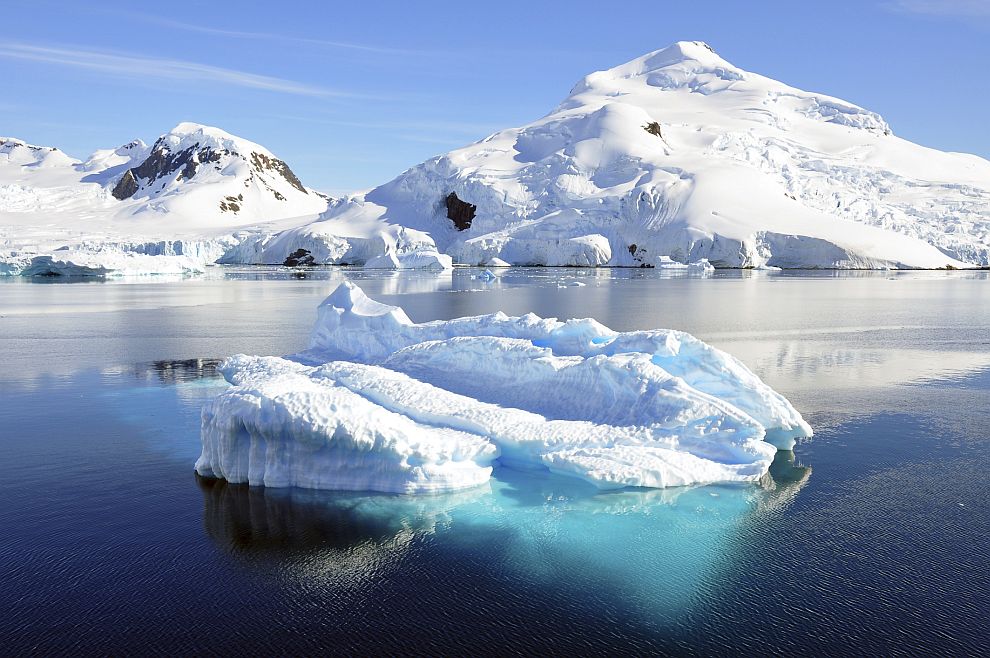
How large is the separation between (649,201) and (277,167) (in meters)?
77.3

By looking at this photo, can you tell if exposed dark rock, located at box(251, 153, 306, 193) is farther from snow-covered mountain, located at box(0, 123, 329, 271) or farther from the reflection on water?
the reflection on water

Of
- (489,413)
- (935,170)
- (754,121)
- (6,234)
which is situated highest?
(754,121)

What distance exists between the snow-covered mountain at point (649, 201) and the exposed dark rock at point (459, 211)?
20cm

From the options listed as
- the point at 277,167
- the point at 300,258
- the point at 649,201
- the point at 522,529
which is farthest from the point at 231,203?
the point at 522,529

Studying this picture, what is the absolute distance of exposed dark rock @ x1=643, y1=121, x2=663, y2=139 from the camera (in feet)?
239

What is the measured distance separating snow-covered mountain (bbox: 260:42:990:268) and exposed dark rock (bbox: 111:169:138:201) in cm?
5590

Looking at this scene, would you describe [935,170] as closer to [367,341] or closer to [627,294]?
[627,294]

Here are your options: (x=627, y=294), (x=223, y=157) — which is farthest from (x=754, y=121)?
(x=223, y=157)

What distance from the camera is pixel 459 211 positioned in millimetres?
68062

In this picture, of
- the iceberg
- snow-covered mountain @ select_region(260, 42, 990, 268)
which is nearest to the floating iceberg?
the iceberg

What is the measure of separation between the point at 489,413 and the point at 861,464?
398cm

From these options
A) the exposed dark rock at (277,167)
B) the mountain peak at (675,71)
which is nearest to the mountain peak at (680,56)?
the mountain peak at (675,71)

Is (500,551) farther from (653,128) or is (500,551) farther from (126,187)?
(126,187)

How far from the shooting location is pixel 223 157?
112m
